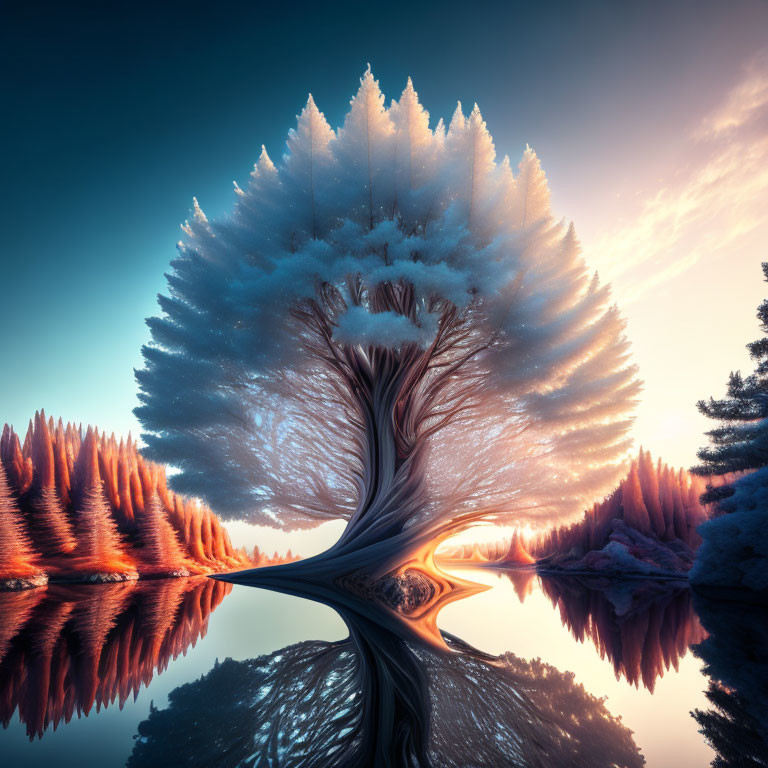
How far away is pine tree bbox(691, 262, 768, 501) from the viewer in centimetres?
1154

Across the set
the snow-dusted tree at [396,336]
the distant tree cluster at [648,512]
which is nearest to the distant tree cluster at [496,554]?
the distant tree cluster at [648,512]

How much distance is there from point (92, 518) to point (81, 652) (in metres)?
13.8

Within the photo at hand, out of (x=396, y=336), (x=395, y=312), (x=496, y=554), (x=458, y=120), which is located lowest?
(x=496, y=554)

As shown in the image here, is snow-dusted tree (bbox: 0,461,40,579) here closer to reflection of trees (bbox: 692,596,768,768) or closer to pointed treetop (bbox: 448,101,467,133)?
reflection of trees (bbox: 692,596,768,768)

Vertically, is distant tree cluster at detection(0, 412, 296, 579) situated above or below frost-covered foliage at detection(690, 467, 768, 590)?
above

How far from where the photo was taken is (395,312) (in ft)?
22.8

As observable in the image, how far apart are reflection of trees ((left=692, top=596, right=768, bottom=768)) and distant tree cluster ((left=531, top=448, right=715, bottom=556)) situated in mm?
17523

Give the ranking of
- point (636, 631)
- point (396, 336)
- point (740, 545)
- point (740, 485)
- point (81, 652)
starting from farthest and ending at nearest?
point (740, 485) → point (740, 545) → point (396, 336) → point (636, 631) → point (81, 652)

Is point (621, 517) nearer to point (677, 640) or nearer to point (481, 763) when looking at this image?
point (677, 640)

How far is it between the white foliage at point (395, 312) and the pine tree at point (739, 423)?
25.7 feet

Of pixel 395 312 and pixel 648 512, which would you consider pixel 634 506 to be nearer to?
pixel 648 512

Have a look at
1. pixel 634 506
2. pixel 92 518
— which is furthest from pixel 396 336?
pixel 634 506

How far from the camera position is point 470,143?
656cm

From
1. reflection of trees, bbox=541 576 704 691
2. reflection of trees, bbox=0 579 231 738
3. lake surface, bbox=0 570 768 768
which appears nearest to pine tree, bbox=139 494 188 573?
reflection of trees, bbox=0 579 231 738
